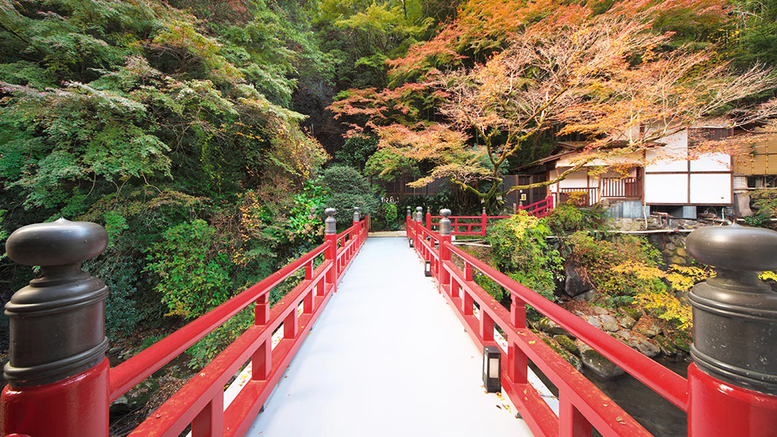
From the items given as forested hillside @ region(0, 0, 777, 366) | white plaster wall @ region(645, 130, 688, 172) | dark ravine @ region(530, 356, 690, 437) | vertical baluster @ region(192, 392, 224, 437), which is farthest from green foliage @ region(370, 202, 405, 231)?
vertical baluster @ region(192, 392, 224, 437)

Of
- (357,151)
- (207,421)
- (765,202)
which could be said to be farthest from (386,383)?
(765,202)

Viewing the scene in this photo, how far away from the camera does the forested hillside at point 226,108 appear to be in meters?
5.19

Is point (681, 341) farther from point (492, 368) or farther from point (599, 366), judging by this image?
point (492, 368)

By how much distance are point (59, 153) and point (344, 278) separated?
5611mm

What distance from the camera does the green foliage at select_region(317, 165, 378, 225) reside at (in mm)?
9758

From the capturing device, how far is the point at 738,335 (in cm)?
65

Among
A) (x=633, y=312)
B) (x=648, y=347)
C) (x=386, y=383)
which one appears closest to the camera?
(x=386, y=383)

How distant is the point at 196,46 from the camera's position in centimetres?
576

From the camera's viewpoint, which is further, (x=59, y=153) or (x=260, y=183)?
(x=260, y=183)

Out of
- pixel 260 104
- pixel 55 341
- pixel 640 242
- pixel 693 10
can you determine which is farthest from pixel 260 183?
pixel 693 10

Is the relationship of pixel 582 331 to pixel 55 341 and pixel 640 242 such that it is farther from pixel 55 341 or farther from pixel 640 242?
pixel 640 242

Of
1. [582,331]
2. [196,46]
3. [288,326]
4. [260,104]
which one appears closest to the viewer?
[582,331]

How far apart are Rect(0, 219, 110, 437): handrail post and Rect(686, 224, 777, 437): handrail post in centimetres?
150

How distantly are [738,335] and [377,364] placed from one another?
2248 millimetres
